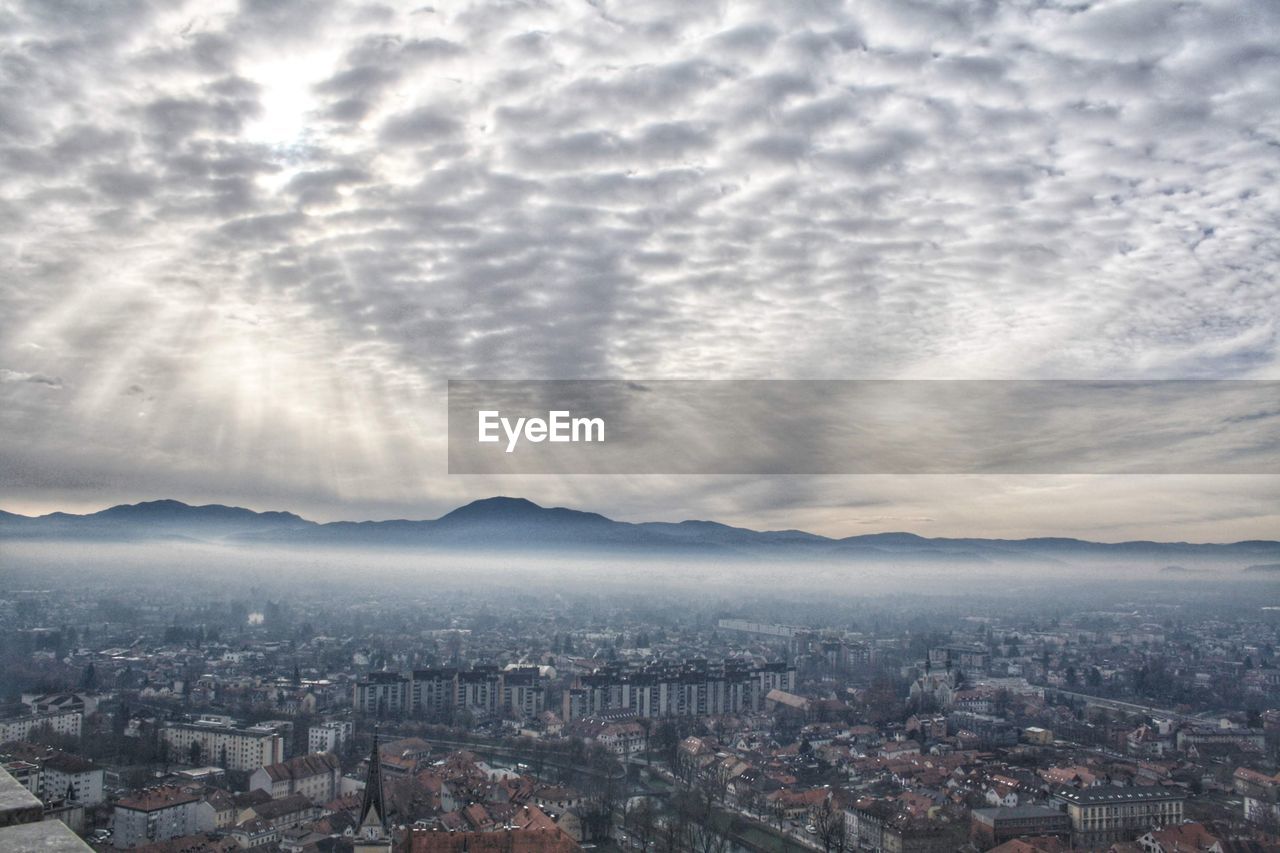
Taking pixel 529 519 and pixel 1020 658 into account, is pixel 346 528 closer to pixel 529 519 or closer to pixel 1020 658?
pixel 529 519

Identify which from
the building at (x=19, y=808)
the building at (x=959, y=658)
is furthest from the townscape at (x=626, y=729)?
the building at (x=959, y=658)

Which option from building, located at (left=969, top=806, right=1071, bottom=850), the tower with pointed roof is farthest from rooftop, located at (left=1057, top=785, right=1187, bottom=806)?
the tower with pointed roof

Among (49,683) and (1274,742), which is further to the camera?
(49,683)

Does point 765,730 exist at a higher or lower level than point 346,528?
lower

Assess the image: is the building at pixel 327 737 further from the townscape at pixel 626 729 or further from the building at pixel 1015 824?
the building at pixel 1015 824

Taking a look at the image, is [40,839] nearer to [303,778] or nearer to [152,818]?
[152,818]

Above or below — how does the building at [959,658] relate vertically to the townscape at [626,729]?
below

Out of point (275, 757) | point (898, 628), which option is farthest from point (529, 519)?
point (275, 757)
